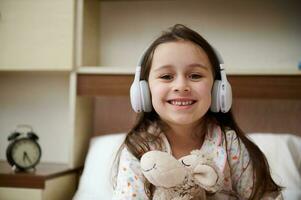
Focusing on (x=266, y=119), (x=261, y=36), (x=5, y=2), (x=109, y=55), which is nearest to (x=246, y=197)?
(x=266, y=119)

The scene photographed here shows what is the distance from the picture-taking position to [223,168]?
87 centimetres

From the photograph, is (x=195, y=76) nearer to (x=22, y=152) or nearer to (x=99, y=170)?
(x=99, y=170)

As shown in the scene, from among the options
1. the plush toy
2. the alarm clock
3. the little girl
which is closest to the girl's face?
the little girl

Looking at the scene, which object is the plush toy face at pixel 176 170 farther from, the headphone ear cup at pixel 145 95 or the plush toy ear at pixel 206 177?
the headphone ear cup at pixel 145 95

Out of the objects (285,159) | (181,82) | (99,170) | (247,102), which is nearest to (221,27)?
(247,102)

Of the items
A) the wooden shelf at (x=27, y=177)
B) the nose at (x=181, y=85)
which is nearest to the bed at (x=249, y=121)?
the wooden shelf at (x=27, y=177)

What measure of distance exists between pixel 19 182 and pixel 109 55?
764 mm

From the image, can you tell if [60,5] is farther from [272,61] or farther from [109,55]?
[272,61]

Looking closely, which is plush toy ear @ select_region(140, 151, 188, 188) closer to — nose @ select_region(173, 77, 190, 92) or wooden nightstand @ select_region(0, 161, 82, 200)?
nose @ select_region(173, 77, 190, 92)

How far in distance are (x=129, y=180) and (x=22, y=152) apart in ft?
2.77

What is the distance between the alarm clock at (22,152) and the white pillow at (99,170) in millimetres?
227

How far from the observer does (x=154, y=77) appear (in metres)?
0.87

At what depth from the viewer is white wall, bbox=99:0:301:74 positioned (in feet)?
5.48

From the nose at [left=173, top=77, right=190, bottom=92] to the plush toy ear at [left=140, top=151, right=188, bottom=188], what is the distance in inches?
6.3
